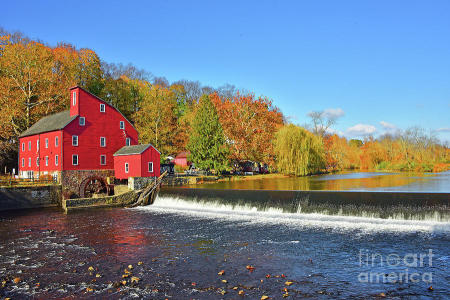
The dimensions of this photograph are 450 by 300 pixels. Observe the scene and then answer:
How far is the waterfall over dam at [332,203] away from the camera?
64.1 feet

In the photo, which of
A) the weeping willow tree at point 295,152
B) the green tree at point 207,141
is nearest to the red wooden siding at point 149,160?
the green tree at point 207,141

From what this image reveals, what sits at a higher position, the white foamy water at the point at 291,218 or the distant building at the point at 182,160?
the distant building at the point at 182,160

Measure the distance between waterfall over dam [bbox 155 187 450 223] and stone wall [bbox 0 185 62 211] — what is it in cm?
1262

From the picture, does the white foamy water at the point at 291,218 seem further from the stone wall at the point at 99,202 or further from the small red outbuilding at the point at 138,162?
the small red outbuilding at the point at 138,162

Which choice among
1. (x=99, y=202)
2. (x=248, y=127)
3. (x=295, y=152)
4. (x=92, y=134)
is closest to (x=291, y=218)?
(x=99, y=202)

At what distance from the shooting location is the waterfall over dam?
19.5 m

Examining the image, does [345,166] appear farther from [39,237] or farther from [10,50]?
[39,237]

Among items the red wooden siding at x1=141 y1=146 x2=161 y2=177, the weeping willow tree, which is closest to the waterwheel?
the red wooden siding at x1=141 y1=146 x2=161 y2=177

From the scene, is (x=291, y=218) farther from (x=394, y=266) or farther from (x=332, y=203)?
(x=394, y=266)

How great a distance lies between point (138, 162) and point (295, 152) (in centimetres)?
2731

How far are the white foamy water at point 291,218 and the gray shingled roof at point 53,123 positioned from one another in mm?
16215

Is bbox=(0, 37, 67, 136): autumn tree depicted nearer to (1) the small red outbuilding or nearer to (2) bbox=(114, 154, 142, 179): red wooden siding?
(2) bbox=(114, 154, 142, 179): red wooden siding

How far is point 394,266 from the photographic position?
12516mm

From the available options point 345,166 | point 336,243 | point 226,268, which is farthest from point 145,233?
point 345,166
